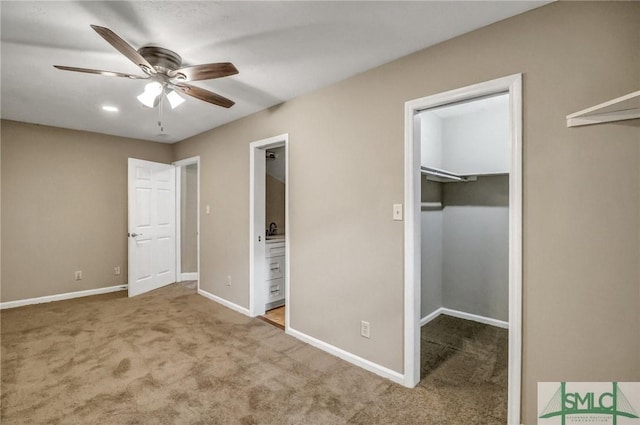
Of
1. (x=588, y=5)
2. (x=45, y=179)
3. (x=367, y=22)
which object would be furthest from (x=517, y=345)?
(x=45, y=179)

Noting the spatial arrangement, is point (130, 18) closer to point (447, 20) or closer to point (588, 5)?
point (447, 20)

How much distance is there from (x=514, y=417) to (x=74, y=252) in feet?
17.6

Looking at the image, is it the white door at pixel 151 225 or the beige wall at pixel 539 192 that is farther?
the white door at pixel 151 225

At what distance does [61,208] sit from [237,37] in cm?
398

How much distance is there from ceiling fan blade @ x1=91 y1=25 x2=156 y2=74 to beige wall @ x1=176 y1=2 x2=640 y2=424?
4.83 ft

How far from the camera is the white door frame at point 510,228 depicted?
5.71 ft

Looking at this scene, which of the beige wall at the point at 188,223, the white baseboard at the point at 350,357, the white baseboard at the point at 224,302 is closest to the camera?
the white baseboard at the point at 350,357

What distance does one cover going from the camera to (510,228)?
69.8 inches

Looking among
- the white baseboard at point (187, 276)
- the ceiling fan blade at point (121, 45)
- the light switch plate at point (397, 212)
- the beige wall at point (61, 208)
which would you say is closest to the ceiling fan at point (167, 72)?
the ceiling fan blade at point (121, 45)

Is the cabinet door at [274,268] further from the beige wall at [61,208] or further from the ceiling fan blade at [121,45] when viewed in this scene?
the beige wall at [61,208]

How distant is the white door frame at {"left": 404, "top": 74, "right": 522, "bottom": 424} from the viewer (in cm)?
174

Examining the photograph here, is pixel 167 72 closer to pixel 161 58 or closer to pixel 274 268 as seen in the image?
pixel 161 58

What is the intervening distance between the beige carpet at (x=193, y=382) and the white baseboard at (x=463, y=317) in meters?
1.33

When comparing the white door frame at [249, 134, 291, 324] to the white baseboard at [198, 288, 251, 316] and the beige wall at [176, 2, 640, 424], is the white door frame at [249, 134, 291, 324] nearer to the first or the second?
the white baseboard at [198, 288, 251, 316]
